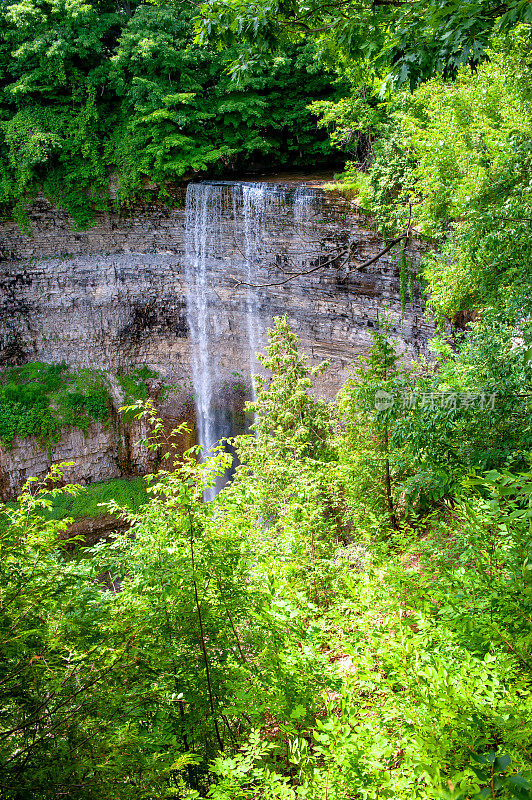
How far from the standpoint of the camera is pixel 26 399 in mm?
14438

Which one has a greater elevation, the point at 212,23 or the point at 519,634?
the point at 212,23

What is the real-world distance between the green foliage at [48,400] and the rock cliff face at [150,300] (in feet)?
1.22

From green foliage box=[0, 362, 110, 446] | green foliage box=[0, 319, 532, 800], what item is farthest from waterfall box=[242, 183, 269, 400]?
green foliage box=[0, 319, 532, 800]

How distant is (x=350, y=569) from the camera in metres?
5.43

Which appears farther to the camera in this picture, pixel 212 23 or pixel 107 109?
pixel 107 109

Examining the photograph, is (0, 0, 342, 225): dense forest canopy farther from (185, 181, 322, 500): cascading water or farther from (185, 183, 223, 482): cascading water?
(185, 181, 322, 500): cascading water

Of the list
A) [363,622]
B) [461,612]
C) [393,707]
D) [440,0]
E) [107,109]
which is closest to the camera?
[393,707]

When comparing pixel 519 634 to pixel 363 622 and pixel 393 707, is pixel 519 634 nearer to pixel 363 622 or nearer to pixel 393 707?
pixel 393 707

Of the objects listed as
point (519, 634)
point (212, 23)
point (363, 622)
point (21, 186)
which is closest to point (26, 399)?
point (21, 186)

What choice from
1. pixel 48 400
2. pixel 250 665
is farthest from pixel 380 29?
pixel 48 400

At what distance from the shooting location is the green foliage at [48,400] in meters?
14.2

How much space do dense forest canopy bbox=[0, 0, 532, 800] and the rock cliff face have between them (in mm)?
2972

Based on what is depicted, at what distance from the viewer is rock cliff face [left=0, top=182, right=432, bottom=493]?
12.8 m

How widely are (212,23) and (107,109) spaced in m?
12.2
